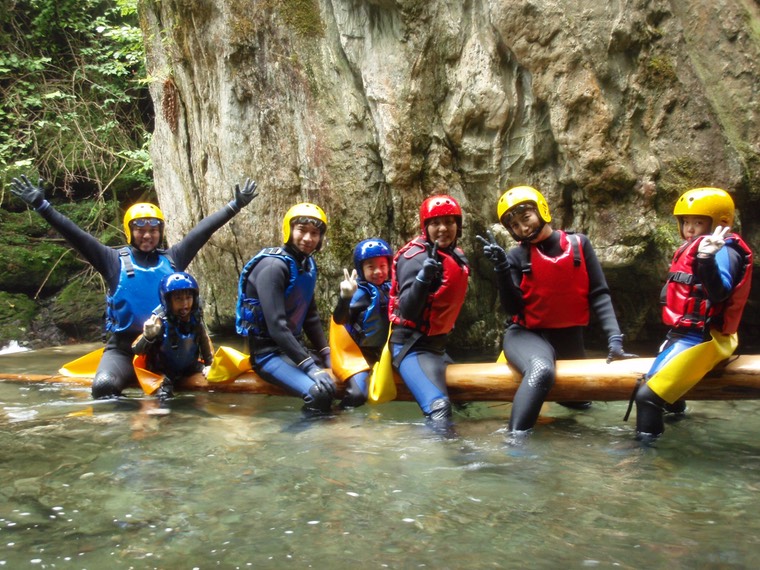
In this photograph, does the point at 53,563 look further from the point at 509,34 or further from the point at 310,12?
the point at 310,12

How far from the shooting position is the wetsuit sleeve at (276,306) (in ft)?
17.8

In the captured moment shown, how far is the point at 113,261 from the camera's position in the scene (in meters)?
6.47

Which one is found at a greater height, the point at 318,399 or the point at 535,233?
the point at 535,233

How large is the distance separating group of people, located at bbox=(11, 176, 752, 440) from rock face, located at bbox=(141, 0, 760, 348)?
2.10m

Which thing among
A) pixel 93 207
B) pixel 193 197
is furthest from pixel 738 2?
pixel 93 207

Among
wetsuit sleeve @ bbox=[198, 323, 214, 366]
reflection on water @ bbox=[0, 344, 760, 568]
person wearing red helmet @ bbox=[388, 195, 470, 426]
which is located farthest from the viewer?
wetsuit sleeve @ bbox=[198, 323, 214, 366]

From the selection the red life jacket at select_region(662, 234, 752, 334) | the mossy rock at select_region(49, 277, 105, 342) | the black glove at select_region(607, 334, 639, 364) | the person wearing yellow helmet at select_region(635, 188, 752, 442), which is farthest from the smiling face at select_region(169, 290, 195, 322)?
the mossy rock at select_region(49, 277, 105, 342)

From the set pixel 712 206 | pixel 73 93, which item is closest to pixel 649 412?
pixel 712 206

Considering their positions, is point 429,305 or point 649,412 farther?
point 429,305

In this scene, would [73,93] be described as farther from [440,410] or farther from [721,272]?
[721,272]

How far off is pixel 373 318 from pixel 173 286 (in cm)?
178

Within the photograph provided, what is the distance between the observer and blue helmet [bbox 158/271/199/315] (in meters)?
5.96

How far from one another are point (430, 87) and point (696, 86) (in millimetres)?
2823

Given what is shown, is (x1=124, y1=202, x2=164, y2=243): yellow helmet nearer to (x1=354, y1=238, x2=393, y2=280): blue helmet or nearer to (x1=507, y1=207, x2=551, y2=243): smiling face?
(x1=354, y1=238, x2=393, y2=280): blue helmet
